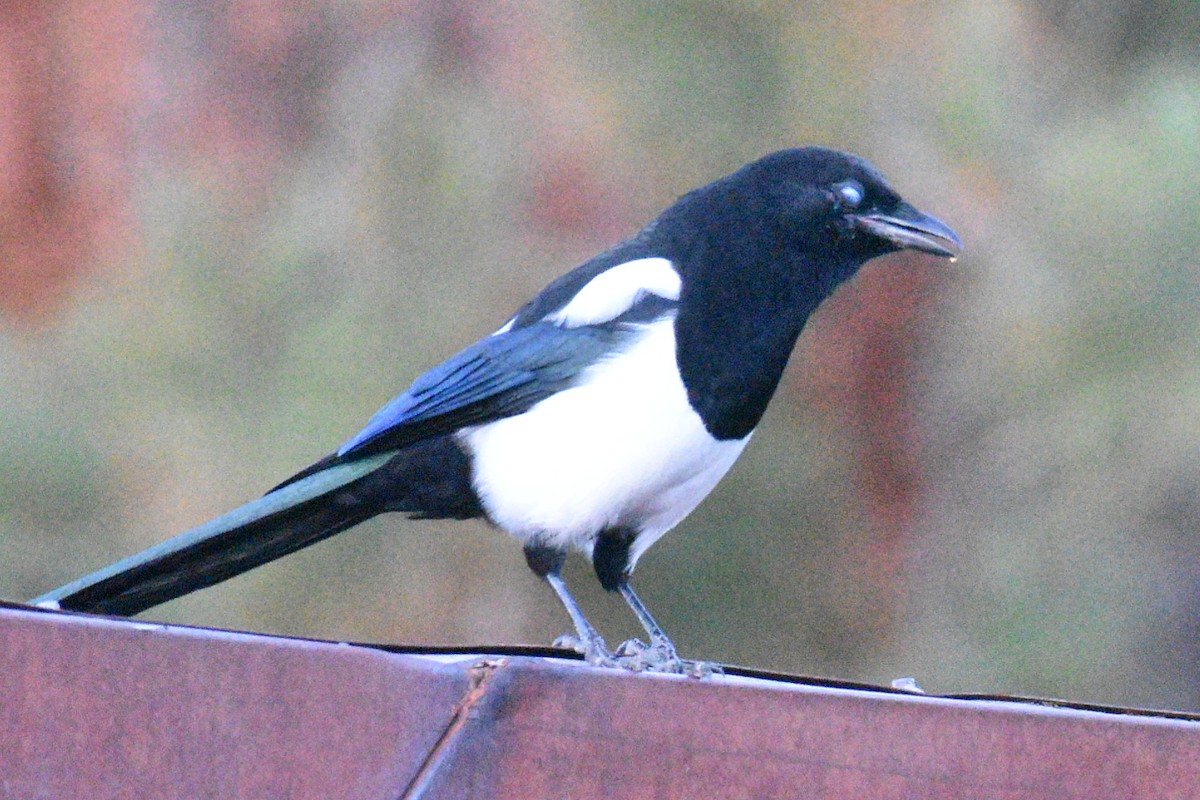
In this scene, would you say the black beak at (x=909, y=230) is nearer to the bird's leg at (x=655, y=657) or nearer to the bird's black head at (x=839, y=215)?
the bird's black head at (x=839, y=215)

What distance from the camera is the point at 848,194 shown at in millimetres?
1787

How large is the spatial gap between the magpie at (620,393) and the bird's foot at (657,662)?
0.14ft

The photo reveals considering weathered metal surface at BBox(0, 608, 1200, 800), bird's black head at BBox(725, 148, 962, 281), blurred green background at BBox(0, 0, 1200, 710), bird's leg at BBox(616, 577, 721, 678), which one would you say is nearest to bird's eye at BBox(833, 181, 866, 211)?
bird's black head at BBox(725, 148, 962, 281)

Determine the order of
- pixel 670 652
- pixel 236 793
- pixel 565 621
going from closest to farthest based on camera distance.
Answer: pixel 236 793 < pixel 670 652 < pixel 565 621

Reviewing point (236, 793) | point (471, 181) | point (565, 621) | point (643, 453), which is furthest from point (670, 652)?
point (471, 181)

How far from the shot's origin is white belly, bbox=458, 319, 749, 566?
162cm

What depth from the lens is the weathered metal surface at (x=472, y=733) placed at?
2.67ft

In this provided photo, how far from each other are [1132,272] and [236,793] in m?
2.54

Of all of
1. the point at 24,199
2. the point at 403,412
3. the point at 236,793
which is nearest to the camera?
the point at 236,793

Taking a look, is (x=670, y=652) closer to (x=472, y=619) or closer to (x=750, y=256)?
(x=750, y=256)

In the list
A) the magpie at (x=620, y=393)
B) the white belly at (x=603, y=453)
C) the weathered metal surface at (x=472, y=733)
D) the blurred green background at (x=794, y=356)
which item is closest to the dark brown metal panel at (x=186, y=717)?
the weathered metal surface at (x=472, y=733)

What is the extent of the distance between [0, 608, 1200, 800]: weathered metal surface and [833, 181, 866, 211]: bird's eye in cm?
99

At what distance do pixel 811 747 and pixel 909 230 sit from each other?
3.33ft

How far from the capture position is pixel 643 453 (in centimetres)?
162
